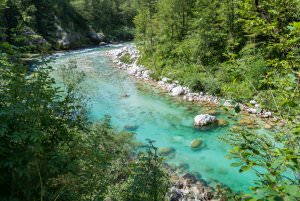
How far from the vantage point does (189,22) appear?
69.1 feet

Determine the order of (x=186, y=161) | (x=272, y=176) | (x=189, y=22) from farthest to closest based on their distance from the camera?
(x=189, y=22) → (x=186, y=161) → (x=272, y=176)

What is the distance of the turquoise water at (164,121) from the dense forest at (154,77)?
0.90m

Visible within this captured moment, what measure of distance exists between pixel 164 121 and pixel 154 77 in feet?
27.1

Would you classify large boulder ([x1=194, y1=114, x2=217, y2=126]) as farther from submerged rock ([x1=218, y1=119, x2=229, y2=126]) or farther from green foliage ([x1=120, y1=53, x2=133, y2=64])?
green foliage ([x1=120, y1=53, x2=133, y2=64])

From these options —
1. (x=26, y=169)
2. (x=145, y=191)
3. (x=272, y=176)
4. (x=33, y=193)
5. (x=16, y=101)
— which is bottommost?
(x=145, y=191)

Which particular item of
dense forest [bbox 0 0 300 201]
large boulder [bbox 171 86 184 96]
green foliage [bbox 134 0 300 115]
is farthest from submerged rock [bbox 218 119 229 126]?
large boulder [bbox 171 86 184 96]

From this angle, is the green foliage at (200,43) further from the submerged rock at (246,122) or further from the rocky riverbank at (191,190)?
the rocky riverbank at (191,190)

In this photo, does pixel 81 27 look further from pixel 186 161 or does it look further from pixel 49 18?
pixel 186 161

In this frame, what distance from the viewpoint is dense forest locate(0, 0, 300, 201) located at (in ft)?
7.37

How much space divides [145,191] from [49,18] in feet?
137

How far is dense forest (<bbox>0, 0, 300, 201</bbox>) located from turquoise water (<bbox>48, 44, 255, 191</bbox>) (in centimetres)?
90

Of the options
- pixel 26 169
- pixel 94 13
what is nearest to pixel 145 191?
pixel 26 169

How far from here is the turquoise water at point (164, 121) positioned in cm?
843

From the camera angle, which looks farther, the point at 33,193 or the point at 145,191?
the point at 145,191
